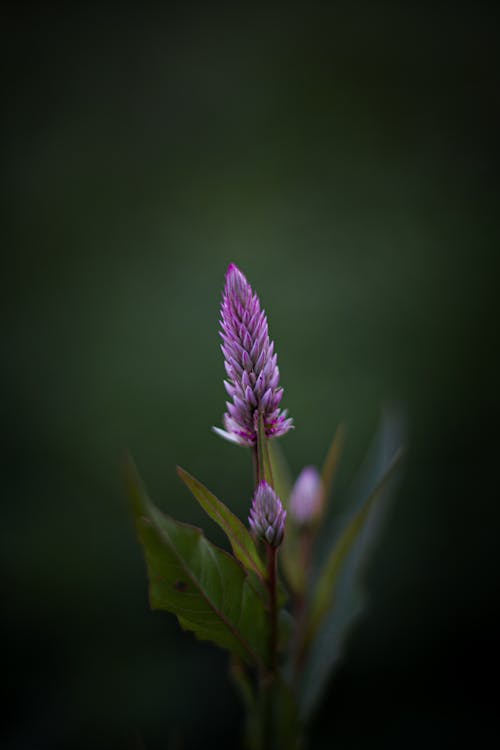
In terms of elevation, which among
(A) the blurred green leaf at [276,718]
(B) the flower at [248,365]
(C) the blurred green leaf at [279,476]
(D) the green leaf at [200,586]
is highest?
(B) the flower at [248,365]

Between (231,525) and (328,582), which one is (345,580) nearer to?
(328,582)

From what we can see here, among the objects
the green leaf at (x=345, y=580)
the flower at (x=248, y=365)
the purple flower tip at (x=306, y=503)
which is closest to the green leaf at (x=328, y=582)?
the green leaf at (x=345, y=580)

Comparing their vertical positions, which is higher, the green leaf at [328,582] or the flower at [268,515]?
the flower at [268,515]

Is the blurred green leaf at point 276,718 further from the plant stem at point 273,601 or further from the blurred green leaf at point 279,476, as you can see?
the blurred green leaf at point 279,476

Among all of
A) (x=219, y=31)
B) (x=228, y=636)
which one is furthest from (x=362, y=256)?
(x=228, y=636)

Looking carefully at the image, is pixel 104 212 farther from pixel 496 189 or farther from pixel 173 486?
pixel 496 189
